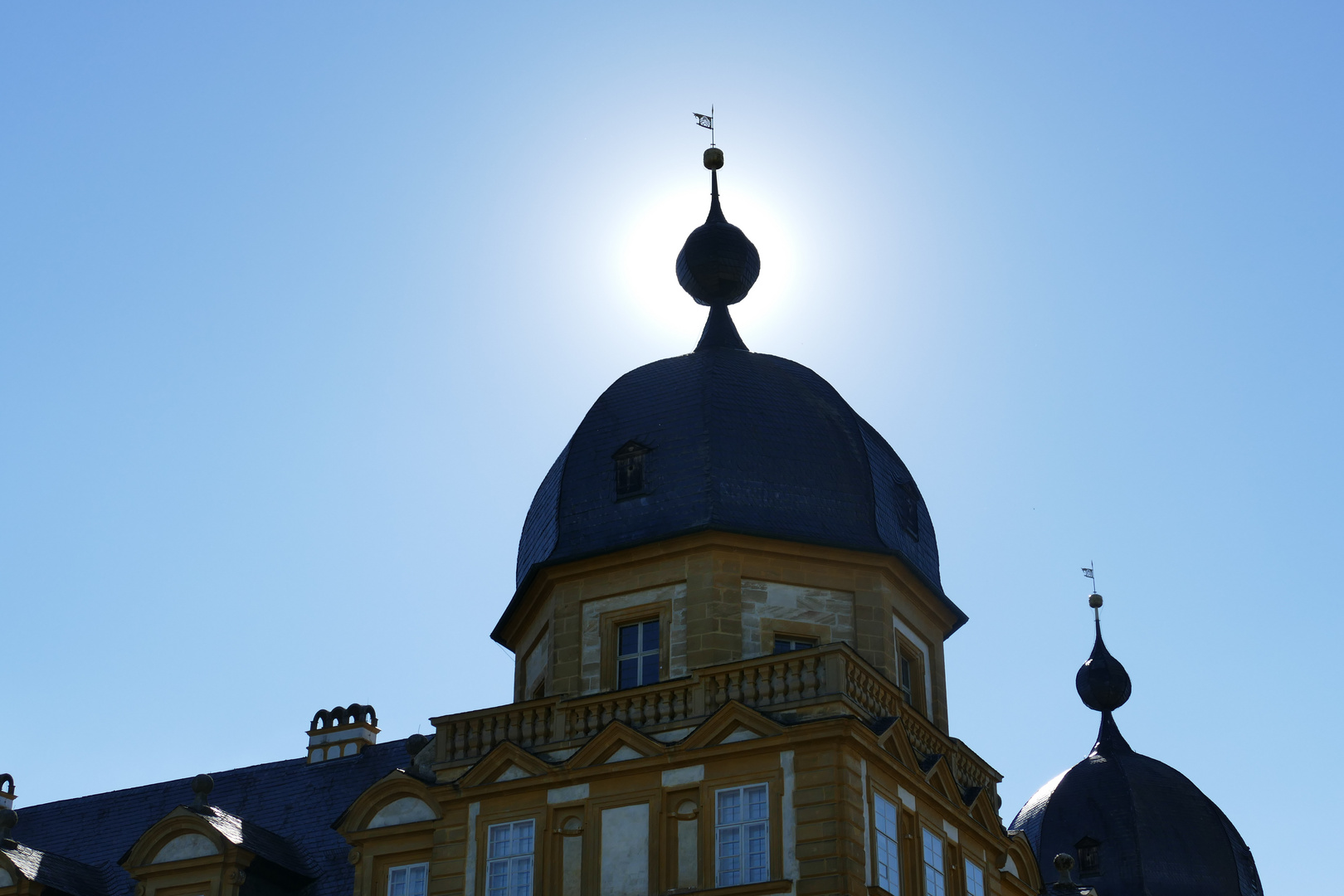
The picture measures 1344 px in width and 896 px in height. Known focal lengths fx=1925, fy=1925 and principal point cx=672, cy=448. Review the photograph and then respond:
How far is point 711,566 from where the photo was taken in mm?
28734

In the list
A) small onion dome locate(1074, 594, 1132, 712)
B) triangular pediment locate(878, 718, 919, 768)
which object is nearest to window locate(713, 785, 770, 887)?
triangular pediment locate(878, 718, 919, 768)

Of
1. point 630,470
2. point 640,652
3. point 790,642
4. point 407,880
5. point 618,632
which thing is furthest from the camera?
point 630,470

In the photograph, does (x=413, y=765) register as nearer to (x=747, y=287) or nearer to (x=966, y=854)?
(x=966, y=854)

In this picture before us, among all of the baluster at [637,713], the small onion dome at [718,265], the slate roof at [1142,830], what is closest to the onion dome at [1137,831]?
the slate roof at [1142,830]

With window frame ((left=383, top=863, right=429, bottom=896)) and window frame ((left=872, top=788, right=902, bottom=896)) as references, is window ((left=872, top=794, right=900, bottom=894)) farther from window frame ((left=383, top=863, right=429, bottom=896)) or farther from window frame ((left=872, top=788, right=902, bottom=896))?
window frame ((left=383, top=863, right=429, bottom=896))

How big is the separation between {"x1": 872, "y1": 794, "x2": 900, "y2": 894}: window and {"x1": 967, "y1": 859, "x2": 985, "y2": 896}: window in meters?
2.47

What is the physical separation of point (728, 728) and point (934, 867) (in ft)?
12.5

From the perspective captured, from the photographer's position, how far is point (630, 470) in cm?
3078

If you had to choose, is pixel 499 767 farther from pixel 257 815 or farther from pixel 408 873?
pixel 257 815

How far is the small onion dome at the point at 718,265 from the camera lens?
36125 mm

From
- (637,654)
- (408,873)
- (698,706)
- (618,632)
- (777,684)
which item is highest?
(618,632)

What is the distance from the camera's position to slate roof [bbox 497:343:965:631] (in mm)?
29500

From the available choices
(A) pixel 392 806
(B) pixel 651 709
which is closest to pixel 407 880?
(A) pixel 392 806

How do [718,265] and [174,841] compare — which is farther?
[718,265]
